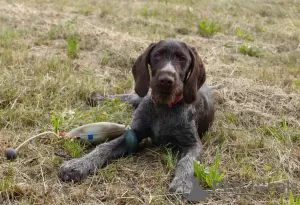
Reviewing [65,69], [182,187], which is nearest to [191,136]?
[182,187]

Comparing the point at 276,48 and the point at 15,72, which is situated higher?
the point at 15,72

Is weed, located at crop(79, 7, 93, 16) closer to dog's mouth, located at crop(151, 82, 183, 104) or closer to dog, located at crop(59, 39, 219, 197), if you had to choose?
dog, located at crop(59, 39, 219, 197)

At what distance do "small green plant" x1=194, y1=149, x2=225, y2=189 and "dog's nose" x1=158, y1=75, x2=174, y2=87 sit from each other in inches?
30.2

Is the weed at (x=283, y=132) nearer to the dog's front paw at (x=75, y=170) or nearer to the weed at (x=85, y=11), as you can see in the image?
the dog's front paw at (x=75, y=170)

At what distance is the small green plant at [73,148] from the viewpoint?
12.6 feet

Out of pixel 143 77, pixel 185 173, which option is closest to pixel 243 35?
pixel 143 77

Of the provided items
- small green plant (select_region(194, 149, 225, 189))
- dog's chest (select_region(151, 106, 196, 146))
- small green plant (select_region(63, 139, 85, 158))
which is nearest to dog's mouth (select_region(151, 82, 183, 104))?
dog's chest (select_region(151, 106, 196, 146))

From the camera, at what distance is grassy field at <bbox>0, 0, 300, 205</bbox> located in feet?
11.2

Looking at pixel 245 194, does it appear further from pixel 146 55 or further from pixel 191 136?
pixel 146 55

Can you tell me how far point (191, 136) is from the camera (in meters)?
4.15

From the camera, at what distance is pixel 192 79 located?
3.96m

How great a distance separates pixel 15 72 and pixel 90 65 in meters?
1.38

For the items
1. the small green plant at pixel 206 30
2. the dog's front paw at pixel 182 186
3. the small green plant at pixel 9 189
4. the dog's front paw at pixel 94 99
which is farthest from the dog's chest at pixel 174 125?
the small green plant at pixel 206 30

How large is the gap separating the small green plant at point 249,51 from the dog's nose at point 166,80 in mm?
4847
